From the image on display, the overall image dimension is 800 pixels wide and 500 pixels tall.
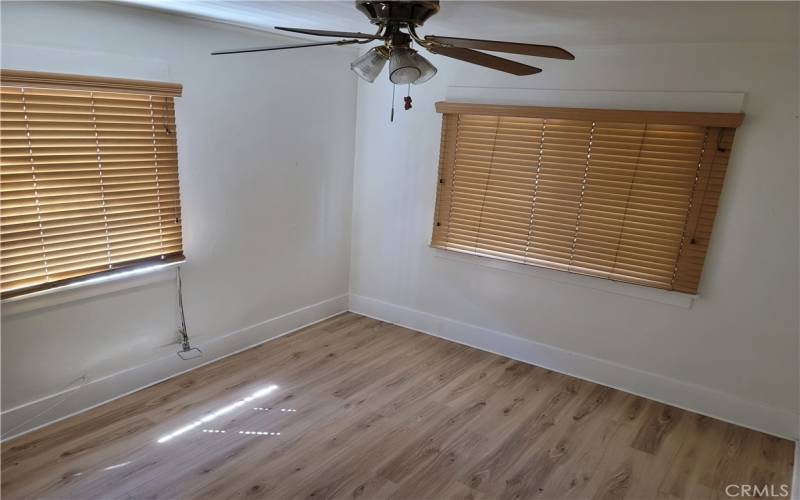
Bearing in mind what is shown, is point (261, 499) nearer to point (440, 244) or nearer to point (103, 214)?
point (103, 214)

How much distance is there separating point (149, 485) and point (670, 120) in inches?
131

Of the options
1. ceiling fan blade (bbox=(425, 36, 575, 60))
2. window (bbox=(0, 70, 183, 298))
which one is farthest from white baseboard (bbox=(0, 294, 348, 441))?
ceiling fan blade (bbox=(425, 36, 575, 60))

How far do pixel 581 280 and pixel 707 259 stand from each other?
74 centimetres

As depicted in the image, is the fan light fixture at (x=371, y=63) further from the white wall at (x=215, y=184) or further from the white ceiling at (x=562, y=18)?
the white wall at (x=215, y=184)

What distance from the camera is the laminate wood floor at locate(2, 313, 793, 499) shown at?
2375mm

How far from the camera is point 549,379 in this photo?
11.4 feet

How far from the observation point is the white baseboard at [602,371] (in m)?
3.00

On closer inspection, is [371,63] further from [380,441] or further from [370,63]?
[380,441]

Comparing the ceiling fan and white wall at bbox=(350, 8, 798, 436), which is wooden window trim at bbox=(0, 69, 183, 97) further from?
white wall at bbox=(350, 8, 798, 436)

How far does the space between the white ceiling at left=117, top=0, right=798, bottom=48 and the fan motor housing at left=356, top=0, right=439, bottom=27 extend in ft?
0.94

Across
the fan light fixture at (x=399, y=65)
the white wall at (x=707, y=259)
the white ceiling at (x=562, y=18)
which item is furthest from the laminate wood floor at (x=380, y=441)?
the white ceiling at (x=562, y=18)

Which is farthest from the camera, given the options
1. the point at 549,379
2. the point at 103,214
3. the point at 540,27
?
the point at 549,379

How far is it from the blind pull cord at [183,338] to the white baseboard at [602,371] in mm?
1545

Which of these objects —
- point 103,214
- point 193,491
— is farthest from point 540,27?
point 193,491
